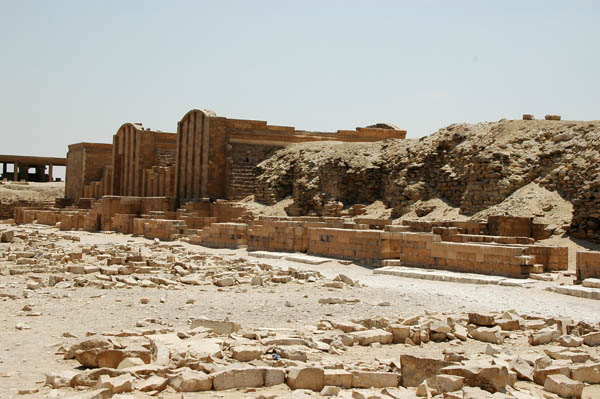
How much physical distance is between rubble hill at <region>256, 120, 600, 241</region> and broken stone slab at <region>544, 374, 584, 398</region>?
13.2m

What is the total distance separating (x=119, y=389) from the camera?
532cm

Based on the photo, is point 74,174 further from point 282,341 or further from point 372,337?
point 282,341

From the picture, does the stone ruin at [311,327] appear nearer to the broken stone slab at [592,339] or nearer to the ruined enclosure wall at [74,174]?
the broken stone slab at [592,339]

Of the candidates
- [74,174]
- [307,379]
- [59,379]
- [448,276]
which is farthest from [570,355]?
[74,174]

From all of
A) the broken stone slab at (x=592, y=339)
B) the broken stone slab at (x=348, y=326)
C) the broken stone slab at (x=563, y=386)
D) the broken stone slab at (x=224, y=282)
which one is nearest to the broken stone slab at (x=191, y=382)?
the broken stone slab at (x=348, y=326)

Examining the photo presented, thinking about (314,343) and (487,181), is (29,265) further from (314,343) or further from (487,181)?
(487,181)

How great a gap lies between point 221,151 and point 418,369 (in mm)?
29098

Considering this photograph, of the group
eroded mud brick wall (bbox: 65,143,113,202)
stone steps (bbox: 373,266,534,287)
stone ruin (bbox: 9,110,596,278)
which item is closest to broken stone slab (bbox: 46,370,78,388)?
stone steps (bbox: 373,266,534,287)

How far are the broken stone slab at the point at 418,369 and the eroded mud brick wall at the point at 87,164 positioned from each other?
42218 mm

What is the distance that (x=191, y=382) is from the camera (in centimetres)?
559

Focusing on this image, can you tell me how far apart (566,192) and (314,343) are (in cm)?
1586

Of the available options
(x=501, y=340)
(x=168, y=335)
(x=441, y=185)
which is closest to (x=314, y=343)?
(x=168, y=335)

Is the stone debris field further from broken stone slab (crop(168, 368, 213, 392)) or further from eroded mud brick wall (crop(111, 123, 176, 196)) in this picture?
→ eroded mud brick wall (crop(111, 123, 176, 196))

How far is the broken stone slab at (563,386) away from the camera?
5.69 m
